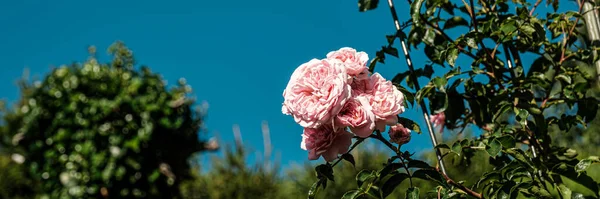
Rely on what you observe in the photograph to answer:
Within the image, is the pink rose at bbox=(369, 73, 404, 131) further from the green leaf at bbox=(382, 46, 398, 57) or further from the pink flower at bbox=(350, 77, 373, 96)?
the green leaf at bbox=(382, 46, 398, 57)

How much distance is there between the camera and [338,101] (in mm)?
1121

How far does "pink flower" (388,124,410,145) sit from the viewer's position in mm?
1235

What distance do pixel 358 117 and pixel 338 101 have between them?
52mm

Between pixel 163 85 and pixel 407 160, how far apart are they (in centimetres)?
372

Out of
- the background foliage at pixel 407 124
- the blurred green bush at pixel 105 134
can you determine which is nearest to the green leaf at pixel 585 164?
the background foliage at pixel 407 124

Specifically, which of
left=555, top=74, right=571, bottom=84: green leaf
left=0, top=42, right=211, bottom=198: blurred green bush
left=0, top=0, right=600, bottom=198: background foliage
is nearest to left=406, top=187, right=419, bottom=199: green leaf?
left=0, top=0, right=600, bottom=198: background foliage

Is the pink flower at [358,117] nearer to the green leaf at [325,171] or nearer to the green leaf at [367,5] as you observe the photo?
the green leaf at [325,171]

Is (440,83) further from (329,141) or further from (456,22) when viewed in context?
(329,141)

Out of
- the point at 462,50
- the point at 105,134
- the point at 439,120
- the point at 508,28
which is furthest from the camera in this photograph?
the point at 105,134

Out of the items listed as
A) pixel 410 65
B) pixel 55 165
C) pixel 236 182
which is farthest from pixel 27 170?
pixel 410 65

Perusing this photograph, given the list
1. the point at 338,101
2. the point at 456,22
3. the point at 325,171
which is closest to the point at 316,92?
the point at 338,101

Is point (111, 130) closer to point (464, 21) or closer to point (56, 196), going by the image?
point (56, 196)

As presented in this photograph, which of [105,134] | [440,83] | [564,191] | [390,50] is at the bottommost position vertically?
[564,191]

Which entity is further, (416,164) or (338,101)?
(416,164)
